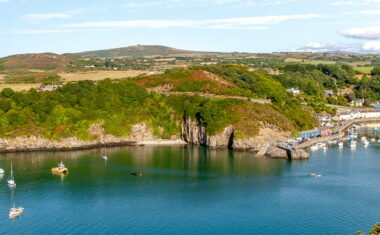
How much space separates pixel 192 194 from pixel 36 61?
13776 centimetres

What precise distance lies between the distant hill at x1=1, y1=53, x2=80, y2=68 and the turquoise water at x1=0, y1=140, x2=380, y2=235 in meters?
98.7

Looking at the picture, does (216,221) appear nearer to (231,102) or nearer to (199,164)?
(199,164)

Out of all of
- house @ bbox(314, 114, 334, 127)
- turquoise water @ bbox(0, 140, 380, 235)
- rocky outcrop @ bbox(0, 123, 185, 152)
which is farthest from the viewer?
house @ bbox(314, 114, 334, 127)

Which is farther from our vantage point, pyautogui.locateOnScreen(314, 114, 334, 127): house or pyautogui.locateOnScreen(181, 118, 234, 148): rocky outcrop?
pyautogui.locateOnScreen(314, 114, 334, 127): house

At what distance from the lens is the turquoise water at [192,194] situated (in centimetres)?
4862

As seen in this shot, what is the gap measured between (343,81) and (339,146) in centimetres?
8544

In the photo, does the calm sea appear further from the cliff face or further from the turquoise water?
the cliff face

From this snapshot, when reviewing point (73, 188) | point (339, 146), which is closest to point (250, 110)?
point (339, 146)

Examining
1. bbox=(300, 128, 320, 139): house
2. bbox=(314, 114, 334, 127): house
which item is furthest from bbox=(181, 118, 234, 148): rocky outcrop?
bbox=(314, 114, 334, 127): house

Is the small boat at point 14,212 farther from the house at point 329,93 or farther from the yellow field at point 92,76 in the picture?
the house at point 329,93

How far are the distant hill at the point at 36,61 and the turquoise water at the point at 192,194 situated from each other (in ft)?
324

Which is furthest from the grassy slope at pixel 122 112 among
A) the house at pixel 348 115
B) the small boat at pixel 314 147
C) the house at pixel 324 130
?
A: the house at pixel 348 115

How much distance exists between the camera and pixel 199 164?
250ft

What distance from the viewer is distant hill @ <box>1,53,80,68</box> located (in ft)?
570
